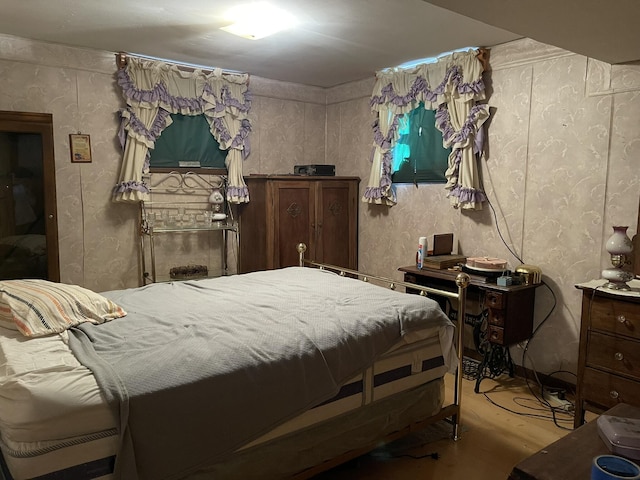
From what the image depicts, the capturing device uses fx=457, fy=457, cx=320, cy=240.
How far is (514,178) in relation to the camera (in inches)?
134

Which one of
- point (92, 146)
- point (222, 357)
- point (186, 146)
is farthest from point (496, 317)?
point (92, 146)

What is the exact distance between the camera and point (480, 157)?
3.61 metres

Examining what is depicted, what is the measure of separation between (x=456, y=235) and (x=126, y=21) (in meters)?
2.92

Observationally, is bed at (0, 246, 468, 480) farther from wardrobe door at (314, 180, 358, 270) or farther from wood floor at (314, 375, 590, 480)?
wardrobe door at (314, 180, 358, 270)

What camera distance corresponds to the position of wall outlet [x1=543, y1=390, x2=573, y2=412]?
296cm

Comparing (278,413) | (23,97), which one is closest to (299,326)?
(278,413)

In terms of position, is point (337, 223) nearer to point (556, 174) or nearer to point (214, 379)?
point (556, 174)

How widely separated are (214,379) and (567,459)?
3.95ft

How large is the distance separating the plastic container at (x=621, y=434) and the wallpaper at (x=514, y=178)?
1666mm

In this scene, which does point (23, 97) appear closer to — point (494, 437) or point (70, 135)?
point (70, 135)

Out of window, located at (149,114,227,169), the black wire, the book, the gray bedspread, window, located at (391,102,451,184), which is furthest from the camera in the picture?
window, located at (149,114,227,169)

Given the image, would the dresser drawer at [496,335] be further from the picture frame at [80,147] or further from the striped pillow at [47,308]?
the picture frame at [80,147]

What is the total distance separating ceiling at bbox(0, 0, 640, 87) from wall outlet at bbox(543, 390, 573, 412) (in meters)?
2.15

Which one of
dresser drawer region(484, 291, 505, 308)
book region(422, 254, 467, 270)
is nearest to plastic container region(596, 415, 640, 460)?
dresser drawer region(484, 291, 505, 308)
